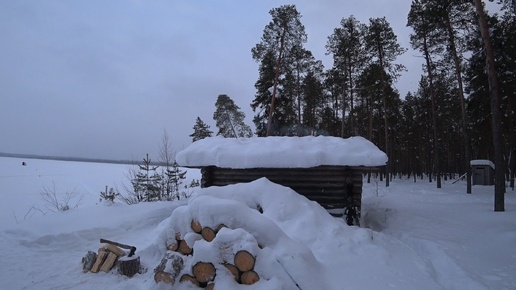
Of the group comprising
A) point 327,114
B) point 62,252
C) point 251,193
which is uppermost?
point 327,114

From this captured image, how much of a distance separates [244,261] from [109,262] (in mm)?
3249

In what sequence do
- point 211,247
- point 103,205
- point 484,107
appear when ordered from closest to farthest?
1. point 211,247
2. point 103,205
3. point 484,107

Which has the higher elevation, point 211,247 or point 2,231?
point 211,247

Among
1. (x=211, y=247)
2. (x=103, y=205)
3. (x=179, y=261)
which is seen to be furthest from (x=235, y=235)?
(x=103, y=205)

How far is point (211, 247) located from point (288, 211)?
2.80 metres

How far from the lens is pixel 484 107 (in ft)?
63.7

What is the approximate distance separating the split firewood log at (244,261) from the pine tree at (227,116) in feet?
75.6

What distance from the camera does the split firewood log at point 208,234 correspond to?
4.52 m

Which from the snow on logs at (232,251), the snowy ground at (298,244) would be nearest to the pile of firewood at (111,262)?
the snowy ground at (298,244)

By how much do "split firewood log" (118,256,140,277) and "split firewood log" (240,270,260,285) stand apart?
2.35 m

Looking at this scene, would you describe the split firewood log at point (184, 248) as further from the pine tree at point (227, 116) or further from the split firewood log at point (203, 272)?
the pine tree at point (227, 116)

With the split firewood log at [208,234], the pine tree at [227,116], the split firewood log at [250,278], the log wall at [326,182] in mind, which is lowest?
the split firewood log at [250,278]

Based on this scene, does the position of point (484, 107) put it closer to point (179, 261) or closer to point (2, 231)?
point (179, 261)

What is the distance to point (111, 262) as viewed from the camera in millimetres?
5594
